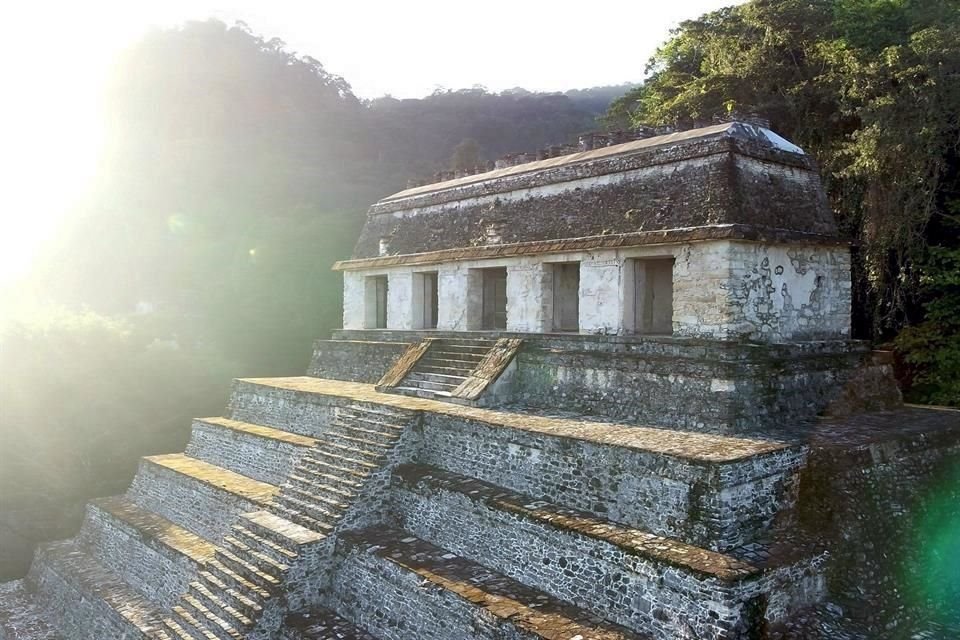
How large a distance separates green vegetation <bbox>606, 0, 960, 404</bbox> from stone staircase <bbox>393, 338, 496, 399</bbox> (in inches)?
182

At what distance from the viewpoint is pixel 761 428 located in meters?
7.64

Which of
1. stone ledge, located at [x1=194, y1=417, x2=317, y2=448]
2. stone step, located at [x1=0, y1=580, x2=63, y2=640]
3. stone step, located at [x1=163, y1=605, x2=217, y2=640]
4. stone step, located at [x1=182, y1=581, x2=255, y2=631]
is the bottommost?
stone step, located at [x1=0, y1=580, x2=63, y2=640]

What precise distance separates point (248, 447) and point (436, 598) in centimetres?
600

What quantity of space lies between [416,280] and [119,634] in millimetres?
7186

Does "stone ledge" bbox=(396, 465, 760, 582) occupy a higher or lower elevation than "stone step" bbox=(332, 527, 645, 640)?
higher

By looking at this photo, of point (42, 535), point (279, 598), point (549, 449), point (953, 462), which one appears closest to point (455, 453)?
point (549, 449)

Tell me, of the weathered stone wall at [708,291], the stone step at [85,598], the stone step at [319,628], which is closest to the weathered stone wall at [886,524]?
the weathered stone wall at [708,291]

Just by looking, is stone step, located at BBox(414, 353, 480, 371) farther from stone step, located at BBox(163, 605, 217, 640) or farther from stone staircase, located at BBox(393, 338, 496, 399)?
stone step, located at BBox(163, 605, 217, 640)

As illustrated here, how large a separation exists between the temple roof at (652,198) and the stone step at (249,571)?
18.1 ft

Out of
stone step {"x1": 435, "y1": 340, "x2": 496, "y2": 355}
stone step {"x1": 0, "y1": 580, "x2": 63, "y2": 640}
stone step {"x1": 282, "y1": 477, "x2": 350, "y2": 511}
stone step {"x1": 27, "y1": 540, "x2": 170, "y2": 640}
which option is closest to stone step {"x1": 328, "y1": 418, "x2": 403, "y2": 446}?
stone step {"x1": 282, "y1": 477, "x2": 350, "y2": 511}

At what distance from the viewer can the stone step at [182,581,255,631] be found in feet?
23.1

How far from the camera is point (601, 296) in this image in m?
9.39

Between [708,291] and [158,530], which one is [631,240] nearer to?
[708,291]

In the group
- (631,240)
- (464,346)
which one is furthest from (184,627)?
(631,240)
